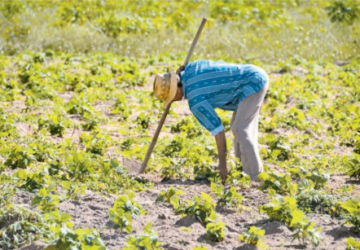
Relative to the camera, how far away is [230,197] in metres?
5.38

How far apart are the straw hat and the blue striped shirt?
0.10 meters

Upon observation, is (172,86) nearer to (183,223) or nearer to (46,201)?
(183,223)

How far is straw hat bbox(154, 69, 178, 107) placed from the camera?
19.3 feet

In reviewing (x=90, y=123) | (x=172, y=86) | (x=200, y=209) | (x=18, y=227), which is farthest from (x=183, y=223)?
(x=90, y=123)

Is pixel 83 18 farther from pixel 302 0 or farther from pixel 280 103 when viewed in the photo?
pixel 302 0

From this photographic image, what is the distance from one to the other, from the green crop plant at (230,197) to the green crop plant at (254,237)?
2.44 ft

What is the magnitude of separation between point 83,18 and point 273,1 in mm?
6755

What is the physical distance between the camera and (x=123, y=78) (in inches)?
432

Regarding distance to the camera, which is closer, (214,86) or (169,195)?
(169,195)

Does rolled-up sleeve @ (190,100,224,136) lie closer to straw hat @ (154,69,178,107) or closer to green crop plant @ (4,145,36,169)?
straw hat @ (154,69,178,107)

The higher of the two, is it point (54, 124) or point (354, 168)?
point (354, 168)

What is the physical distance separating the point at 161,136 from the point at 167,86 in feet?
7.77

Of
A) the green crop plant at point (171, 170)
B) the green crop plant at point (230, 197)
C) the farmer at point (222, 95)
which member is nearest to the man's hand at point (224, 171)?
the farmer at point (222, 95)

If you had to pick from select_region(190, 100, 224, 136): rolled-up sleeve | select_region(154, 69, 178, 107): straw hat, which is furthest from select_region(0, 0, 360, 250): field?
select_region(154, 69, 178, 107): straw hat
